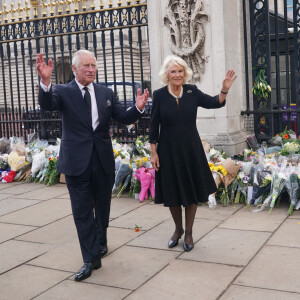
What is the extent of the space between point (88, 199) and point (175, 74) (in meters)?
1.36

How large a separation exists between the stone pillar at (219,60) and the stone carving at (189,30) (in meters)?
0.08

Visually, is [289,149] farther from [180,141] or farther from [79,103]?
[79,103]

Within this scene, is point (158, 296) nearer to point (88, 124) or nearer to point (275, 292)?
point (275, 292)

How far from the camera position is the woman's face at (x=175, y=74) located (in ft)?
14.6

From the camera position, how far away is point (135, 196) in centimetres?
675

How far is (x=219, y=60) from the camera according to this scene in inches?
288

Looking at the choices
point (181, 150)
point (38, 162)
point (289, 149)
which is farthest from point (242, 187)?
point (38, 162)

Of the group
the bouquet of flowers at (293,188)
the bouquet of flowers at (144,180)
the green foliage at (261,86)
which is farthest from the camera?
the green foliage at (261,86)

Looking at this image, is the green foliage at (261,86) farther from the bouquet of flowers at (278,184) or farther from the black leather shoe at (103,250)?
the black leather shoe at (103,250)

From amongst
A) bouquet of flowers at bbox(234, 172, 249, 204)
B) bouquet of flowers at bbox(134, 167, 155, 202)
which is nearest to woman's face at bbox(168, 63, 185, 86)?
bouquet of flowers at bbox(234, 172, 249, 204)

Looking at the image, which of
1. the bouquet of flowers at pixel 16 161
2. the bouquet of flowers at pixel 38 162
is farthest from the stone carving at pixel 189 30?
the bouquet of flowers at pixel 16 161

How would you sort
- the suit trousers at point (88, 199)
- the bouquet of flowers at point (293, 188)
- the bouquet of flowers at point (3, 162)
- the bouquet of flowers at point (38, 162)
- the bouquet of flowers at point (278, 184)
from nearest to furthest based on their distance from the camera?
the suit trousers at point (88, 199), the bouquet of flowers at point (293, 188), the bouquet of flowers at point (278, 184), the bouquet of flowers at point (38, 162), the bouquet of flowers at point (3, 162)

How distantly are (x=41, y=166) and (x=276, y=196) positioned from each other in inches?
163

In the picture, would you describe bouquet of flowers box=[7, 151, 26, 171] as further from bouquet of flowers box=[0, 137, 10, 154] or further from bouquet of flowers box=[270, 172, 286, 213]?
bouquet of flowers box=[270, 172, 286, 213]
